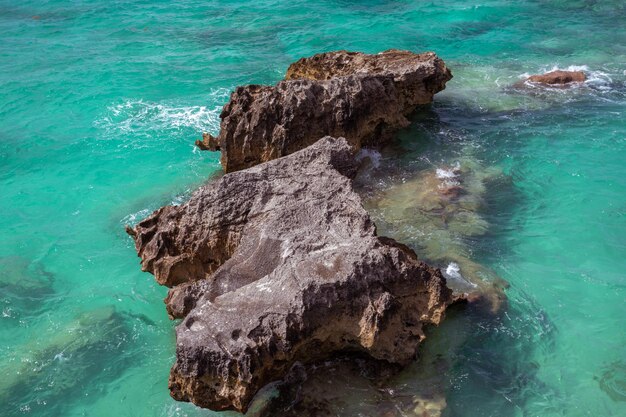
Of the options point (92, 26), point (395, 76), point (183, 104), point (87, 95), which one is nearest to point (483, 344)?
point (395, 76)

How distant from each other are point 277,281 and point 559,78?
1174 centimetres

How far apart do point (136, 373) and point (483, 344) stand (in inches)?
189

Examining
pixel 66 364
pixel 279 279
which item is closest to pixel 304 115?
pixel 279 279

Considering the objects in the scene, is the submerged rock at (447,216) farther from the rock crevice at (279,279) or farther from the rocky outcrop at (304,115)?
the rocky outcrop at (304,115)

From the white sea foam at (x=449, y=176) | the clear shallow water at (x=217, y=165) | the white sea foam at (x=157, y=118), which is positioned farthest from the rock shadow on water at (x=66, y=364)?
the white sea foam at (x=157, y=118)

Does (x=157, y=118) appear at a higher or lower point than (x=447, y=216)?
higher

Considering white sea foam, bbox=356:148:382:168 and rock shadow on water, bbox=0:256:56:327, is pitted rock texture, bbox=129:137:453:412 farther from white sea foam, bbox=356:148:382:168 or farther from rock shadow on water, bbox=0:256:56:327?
white sea foam, bbox=356:148:382:168

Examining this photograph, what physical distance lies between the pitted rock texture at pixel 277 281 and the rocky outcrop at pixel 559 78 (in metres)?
9.19

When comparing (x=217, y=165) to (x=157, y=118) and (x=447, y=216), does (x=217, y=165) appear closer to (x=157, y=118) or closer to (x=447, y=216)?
(x=157, y=118)

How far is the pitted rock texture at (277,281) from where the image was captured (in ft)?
21.1

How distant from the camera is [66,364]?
838 cm

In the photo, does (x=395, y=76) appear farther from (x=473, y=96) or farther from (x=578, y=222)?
(x=578, y=222)

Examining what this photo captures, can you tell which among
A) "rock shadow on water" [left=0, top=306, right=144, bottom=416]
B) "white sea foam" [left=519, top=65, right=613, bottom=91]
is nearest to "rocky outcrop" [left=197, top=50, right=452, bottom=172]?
"rock shadow on water" [left=0, top=306, right=144, bottom=416]

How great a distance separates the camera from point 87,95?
54.3 ft
